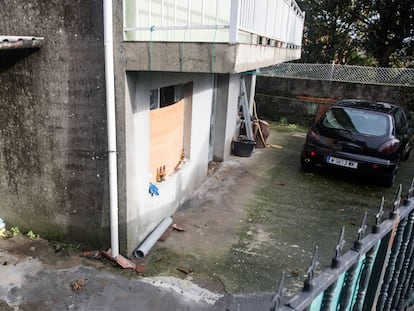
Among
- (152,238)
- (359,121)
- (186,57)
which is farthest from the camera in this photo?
(359,121)

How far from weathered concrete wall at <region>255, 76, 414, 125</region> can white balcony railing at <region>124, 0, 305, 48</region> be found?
573cm

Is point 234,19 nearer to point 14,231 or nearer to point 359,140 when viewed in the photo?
point 14,231

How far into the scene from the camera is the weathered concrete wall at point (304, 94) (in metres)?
12.1

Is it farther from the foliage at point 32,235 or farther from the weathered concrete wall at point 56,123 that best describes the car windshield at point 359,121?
the foliage at point 32,235

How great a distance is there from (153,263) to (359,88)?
412 inches

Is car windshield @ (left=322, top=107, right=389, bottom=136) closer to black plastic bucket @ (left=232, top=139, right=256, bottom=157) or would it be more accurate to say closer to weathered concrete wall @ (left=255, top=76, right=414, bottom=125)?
black plastic bucket @ (left=232, top=139, right=256, bottom=157)

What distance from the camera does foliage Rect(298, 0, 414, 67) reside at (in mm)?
13734

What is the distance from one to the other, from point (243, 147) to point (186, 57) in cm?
551

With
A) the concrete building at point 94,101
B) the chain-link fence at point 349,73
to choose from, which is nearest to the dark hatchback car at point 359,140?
the concrete building at point 94,101

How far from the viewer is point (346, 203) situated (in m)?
6.79

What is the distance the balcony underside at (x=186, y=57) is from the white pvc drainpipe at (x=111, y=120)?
0.19 m

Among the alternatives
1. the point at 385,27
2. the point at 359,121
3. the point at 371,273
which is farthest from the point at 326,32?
the point at 371,273

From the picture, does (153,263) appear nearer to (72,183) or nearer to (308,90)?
(72,183)

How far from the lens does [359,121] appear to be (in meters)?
7.26
